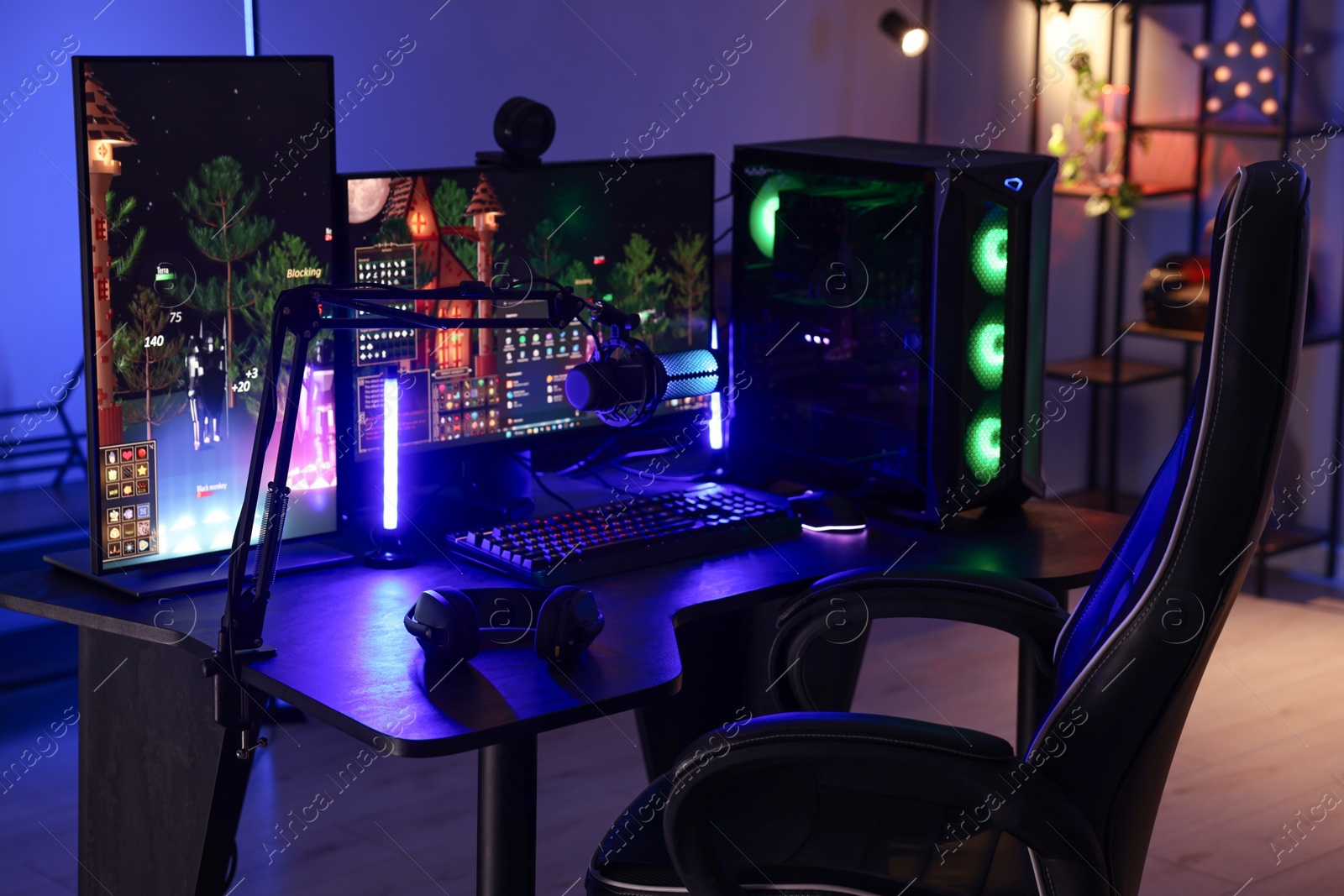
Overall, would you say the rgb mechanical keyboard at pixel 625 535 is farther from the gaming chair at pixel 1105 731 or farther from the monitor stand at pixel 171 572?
the gaming chair at pixel 1105 731

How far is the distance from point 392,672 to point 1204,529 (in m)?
0.81

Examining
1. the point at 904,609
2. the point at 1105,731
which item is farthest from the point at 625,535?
the point at 1105,731

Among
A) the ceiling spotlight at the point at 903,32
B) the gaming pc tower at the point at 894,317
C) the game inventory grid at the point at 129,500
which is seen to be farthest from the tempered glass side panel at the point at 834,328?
the ceiling spotlight at the point at 903,32

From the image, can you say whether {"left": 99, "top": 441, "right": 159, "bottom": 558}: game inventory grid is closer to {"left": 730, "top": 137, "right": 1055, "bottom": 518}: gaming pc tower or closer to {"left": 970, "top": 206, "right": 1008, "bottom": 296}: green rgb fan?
{"left": 730, "top": 137, "right": 1055, "bottom": 518}: gaming pc tower

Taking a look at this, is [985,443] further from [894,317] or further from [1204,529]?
[1204,529]

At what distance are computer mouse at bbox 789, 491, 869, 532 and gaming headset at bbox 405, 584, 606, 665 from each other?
0.58 m

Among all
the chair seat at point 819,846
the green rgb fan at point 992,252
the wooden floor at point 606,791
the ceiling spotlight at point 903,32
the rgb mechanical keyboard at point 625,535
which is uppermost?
the ceiling spotlight at point 903,32

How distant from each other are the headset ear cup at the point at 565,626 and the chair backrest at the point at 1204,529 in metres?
0.48

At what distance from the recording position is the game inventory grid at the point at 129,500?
1.72 metres

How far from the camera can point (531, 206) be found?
6.73ft

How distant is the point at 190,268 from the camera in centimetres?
174

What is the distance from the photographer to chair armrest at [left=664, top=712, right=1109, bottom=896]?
126 cm

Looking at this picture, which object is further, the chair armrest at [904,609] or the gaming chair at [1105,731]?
the chair armrest at [904,609]

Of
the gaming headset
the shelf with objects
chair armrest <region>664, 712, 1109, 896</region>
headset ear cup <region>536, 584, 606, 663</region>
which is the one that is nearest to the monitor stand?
the gaming headset
